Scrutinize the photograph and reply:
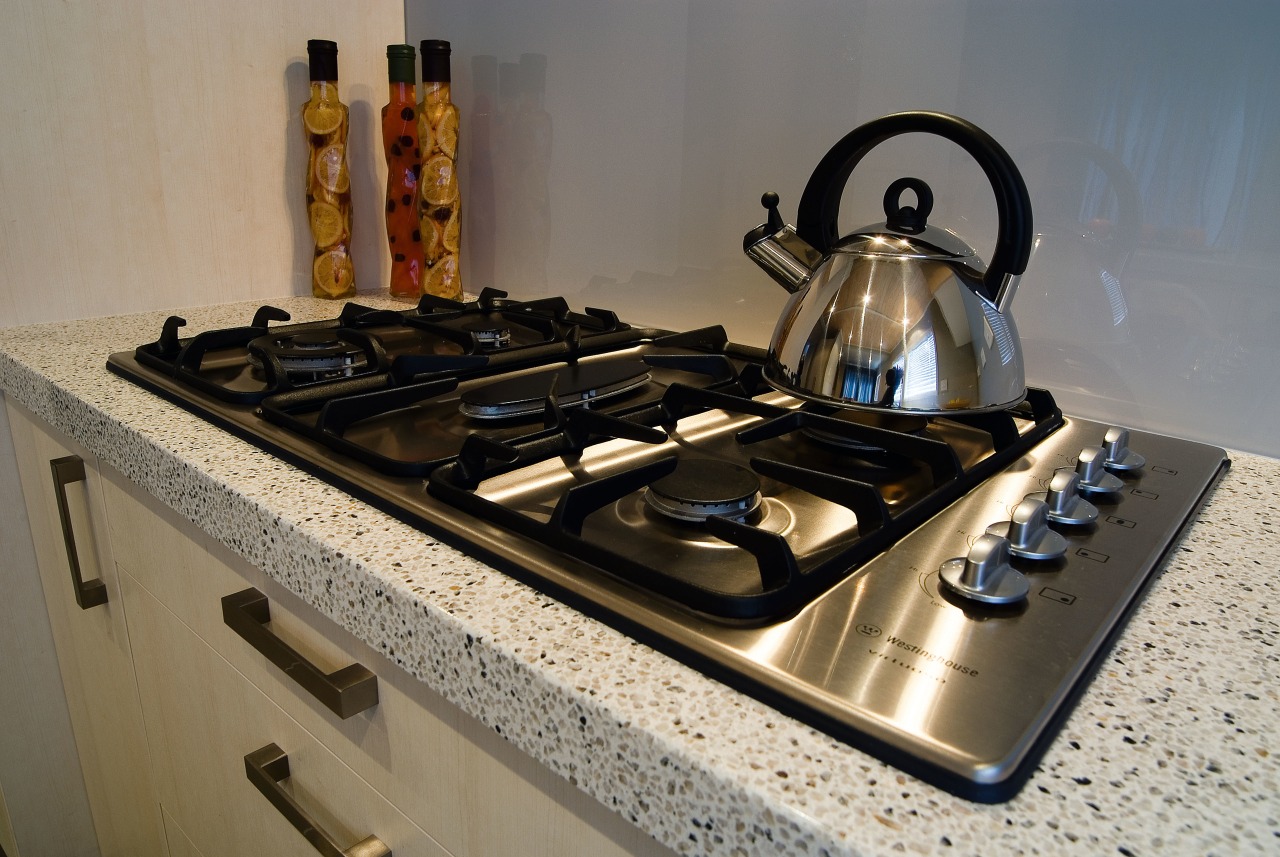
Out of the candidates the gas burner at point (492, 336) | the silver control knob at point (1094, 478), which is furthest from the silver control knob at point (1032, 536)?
the gas burner at point (492, 336)

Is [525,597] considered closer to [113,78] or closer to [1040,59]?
[1040,59]

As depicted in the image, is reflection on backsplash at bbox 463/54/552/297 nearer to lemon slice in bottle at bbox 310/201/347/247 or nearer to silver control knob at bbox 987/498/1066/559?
lemon slice in bottle at bbox 310/201/347/247

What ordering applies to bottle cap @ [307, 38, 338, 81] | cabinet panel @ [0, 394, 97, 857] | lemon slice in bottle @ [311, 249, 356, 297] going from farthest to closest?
lemon slice in bottle @ [311, 249, 356, 297], bottle cap @ [307, 38, 338, 81], cabinet panel @ [0, 394, 97, 857]

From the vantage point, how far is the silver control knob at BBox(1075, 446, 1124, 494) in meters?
0.57

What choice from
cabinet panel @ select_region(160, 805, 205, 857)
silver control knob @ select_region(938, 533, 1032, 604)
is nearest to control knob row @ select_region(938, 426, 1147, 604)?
silver control knob @ select_region(938, 533, 1032, 604)

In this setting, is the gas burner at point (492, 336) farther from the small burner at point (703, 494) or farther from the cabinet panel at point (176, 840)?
the cabinet panel at point (176, 840)

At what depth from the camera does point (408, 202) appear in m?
1.32

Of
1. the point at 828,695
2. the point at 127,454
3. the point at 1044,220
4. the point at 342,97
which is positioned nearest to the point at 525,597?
the point at 828,695

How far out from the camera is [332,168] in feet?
4.22

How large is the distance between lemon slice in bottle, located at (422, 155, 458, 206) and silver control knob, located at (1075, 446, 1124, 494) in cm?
100

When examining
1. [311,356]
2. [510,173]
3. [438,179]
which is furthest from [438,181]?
[311,356]

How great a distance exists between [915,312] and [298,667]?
1.62ft

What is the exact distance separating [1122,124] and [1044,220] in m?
0.10

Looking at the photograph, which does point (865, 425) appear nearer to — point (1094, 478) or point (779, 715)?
point (1094, 478)
